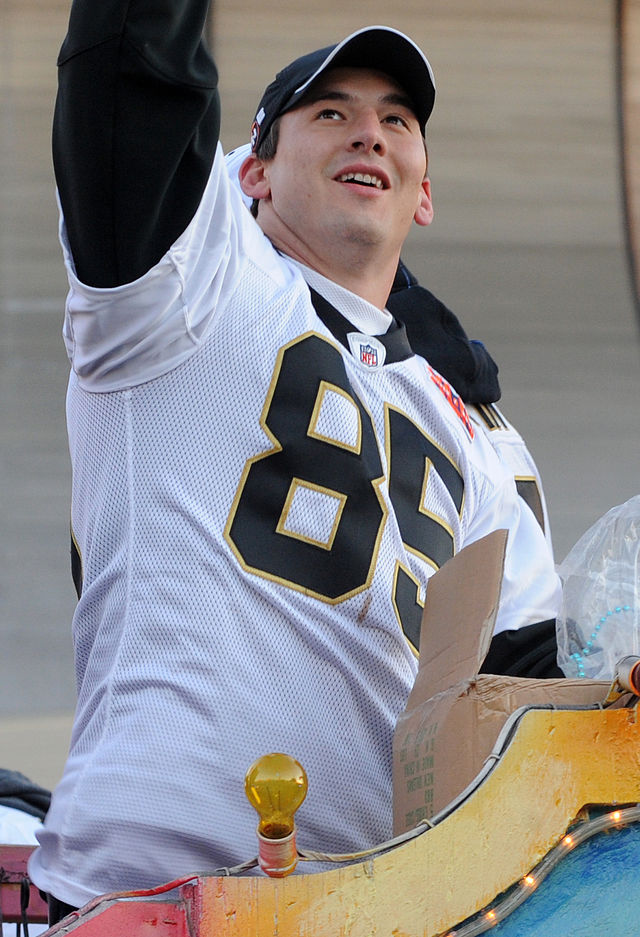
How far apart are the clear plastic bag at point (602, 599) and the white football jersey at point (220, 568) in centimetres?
17

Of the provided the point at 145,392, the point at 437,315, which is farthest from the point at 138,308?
the point at 437,315

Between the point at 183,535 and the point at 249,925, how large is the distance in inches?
17.3

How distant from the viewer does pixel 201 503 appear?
1129 mm

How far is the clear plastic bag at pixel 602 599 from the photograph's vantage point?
39.8 inches

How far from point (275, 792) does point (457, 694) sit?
0.21 meters

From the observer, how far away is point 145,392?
1.17 m

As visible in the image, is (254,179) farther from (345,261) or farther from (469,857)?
(469,857)

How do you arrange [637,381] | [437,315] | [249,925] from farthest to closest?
[637,381] → [437,315] → [249,925]

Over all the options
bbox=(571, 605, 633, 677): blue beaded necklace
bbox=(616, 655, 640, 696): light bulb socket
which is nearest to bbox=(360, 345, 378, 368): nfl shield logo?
bbox=(571, 605, 633, 677): blue beaded necklace

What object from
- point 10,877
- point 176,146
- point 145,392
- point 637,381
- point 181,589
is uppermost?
point 176,146

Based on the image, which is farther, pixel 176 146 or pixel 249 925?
pixel 176 146

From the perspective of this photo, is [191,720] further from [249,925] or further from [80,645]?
[249,925]

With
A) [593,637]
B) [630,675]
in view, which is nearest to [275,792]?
[630,675]

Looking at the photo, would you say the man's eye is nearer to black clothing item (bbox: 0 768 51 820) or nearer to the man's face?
the man's face
